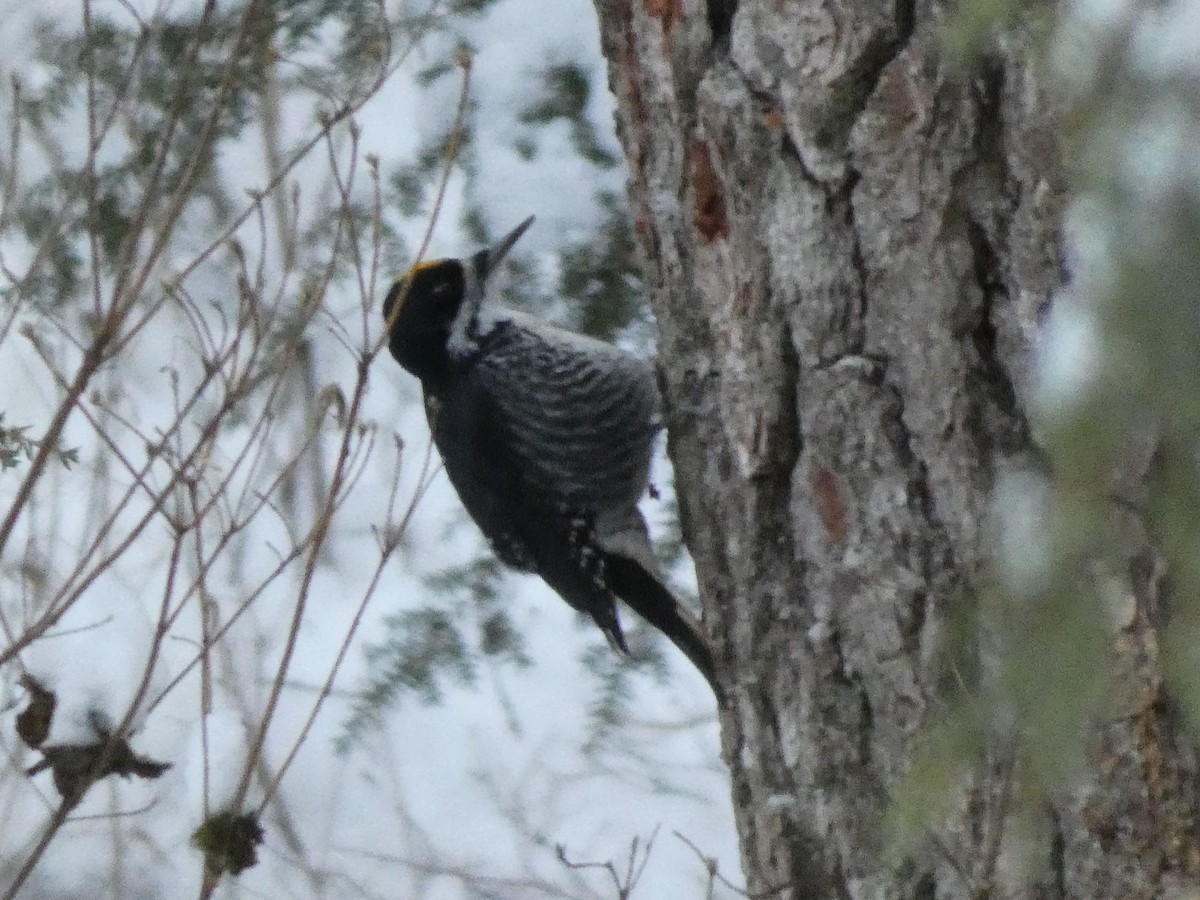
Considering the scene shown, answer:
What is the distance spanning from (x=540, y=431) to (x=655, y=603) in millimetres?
655

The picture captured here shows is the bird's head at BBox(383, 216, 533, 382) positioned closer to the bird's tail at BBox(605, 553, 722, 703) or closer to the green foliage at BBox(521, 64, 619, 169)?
the green foliage at BBox(521, 64, 619, 169)

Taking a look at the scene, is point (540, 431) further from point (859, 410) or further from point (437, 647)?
point (859, 410)

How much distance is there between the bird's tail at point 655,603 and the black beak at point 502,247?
24.6 inches

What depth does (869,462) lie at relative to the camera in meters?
1.93

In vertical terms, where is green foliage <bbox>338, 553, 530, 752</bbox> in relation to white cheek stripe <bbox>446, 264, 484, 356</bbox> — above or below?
below

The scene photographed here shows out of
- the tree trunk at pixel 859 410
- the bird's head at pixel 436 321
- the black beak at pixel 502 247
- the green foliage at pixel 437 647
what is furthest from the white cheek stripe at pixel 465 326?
the tree trunk at pixel 859 410

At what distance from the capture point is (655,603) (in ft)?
9.95

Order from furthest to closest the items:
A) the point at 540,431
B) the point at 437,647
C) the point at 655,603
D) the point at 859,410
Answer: the point at 540,431, the point at 437,647, the point at 655,603, the point at 859,410

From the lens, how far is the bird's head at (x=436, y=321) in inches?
139

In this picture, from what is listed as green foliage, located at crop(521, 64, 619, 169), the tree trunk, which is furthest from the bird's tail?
green foliage, located at crop(521, 64, 619, 169)

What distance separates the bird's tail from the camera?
284 centimetres

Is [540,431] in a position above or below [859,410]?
above

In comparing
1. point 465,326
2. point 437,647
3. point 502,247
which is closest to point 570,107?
point 502,247

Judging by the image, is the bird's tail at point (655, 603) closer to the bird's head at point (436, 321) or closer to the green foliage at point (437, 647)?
the green foliage at point (437, 647)
